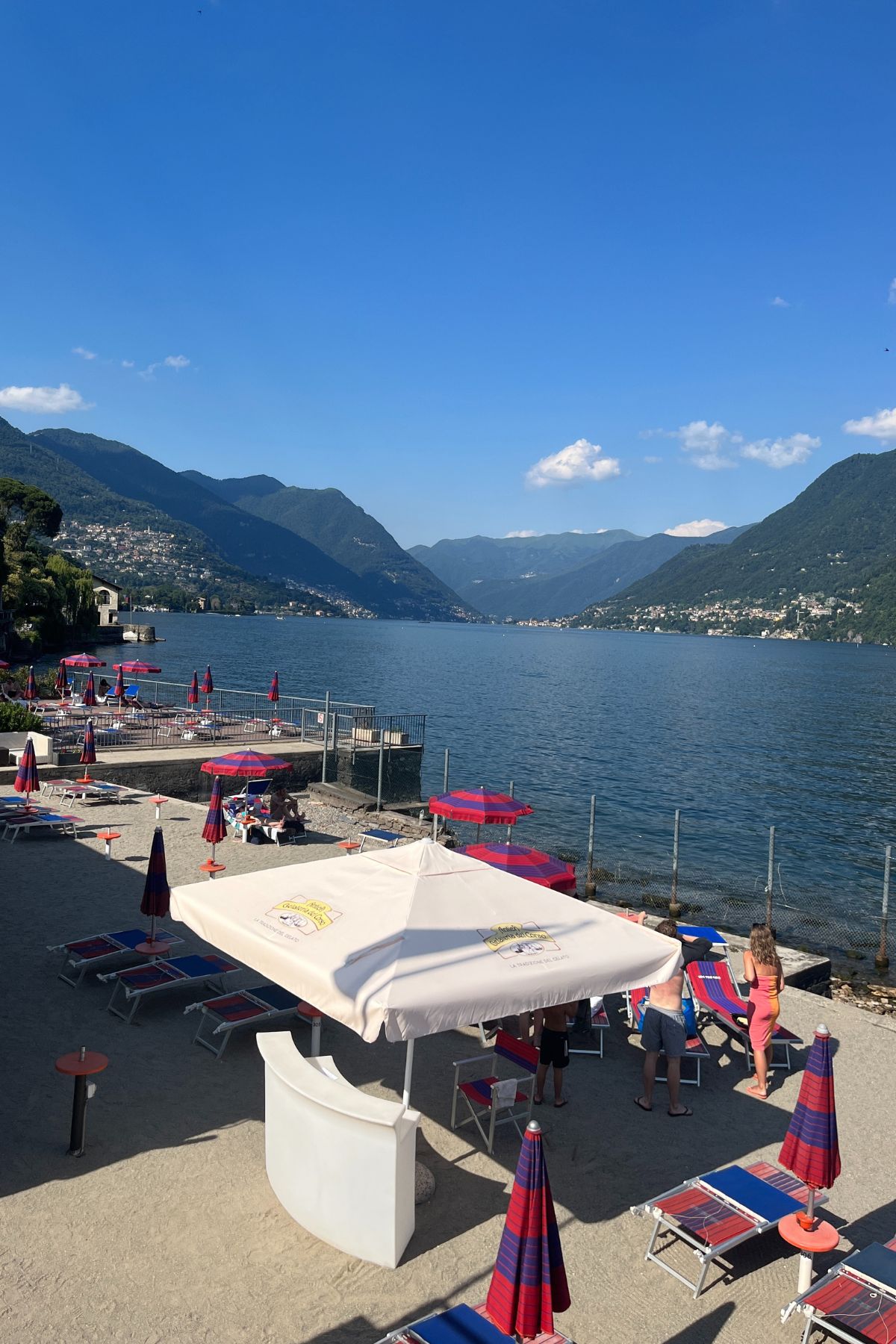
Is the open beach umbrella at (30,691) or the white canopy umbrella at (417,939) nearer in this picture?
the white canopy umbrella at (417,939)

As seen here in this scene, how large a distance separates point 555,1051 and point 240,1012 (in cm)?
284

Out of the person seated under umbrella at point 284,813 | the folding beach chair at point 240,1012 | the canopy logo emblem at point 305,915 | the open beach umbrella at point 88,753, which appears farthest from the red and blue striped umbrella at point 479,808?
the open beach umbrella at point 88,753

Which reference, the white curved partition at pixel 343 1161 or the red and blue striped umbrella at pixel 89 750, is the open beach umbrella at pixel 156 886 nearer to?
the white curved partition at pixel 343 1161

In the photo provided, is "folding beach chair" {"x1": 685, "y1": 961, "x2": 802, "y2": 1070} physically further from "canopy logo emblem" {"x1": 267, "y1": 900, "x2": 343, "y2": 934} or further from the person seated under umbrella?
the person seated under umbrella

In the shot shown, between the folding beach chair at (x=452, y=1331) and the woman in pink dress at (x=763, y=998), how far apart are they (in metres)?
4.41

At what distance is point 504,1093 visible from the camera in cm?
659

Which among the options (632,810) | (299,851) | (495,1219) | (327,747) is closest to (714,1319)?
(495,1219)

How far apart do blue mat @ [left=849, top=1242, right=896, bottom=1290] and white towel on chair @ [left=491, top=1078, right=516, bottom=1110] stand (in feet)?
7.93

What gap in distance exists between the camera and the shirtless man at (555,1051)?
7070mm

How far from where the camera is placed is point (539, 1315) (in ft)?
12.8

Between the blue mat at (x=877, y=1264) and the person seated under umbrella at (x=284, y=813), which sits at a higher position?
the blue mat at (x=877, y=1264)

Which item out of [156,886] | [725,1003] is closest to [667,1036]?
[725,1003]

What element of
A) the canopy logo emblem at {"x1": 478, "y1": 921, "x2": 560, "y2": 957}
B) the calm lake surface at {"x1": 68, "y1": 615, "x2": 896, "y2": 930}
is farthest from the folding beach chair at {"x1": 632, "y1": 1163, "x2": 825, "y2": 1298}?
the calm lake surface at {"x1": 68, "y1": 615, "x2": 896, "y2": 930}

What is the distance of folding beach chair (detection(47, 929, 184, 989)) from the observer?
358 inches
